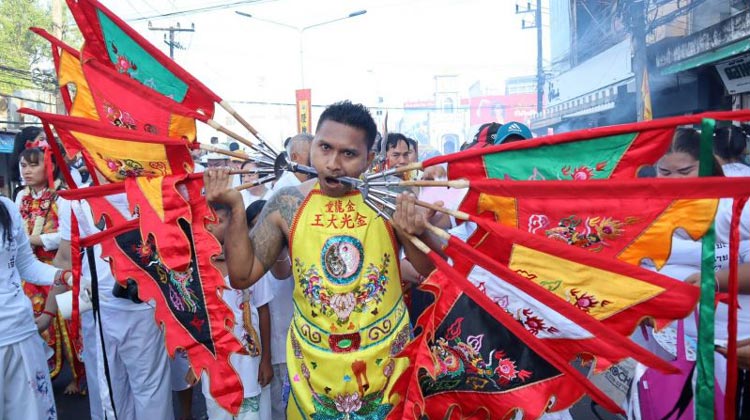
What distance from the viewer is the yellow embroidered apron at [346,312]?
2467mm

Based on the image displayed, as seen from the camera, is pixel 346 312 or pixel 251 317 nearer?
pixel 346 312

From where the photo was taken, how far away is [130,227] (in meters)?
2.58

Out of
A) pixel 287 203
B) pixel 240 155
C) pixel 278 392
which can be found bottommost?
pixel 278 392

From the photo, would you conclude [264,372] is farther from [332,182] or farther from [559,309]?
[559,309]

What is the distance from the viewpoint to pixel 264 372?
3643mm

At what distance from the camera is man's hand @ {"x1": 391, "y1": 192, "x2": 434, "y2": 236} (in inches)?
87.4

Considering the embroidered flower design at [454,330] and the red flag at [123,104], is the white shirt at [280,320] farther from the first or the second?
the embroidered flower design at [454,330]

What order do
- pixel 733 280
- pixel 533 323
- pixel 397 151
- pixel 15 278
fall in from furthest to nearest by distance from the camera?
1. pixel 397 151
2. pixel 15 278
3. pixel 533 323
4. pixel 733 280

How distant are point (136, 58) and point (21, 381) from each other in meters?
1.84

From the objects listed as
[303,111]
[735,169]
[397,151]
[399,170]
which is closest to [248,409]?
[399,170]

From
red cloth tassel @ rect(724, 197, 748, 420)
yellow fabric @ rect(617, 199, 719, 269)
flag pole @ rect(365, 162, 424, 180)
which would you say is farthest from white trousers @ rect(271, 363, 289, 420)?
red cloth tassel @ rect(724, 197, 748, 420)

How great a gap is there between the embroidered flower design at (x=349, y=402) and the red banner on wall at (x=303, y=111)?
1853 centimetres

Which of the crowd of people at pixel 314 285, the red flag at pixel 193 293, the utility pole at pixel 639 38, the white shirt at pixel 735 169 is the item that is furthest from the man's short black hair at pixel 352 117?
the utility pole at pixel 639 38

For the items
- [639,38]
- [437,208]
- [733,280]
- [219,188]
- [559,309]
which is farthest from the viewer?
[639,38]
